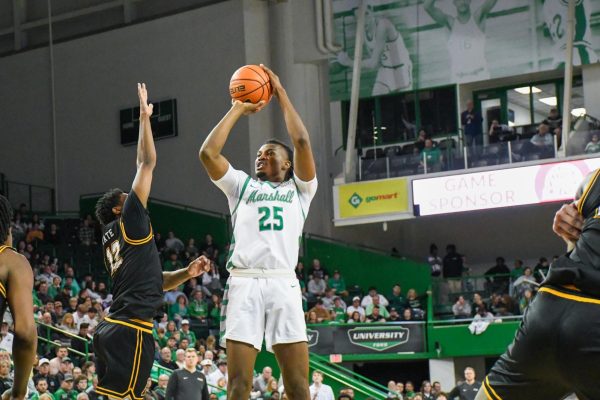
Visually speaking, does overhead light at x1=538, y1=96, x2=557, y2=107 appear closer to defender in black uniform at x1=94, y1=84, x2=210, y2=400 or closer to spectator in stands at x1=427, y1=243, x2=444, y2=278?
spectator in stands at x1=427, y1=243, x2=444, y2=278

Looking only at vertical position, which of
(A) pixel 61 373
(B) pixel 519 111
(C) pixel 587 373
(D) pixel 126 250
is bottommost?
(A) pixel 61 373

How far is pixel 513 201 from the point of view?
27.0 m

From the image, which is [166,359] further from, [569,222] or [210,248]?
[569,222]

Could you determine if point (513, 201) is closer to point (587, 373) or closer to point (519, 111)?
point (519, 111)

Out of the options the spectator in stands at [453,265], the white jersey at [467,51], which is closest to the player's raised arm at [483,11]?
the white jersey at [467,51]

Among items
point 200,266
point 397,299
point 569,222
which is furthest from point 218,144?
point 397,299

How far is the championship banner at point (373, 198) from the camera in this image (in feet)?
91.9

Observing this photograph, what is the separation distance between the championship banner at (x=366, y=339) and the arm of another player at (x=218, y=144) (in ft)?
58.8

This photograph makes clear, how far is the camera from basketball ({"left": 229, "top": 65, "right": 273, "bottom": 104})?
288 inches

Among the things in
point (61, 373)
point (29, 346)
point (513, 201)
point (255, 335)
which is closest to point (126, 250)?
point (255, 335)

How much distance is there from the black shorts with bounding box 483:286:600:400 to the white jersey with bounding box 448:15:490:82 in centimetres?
2529

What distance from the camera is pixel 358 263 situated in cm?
3008

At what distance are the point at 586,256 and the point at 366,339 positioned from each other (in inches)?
815

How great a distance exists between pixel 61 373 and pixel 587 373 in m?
13.1
